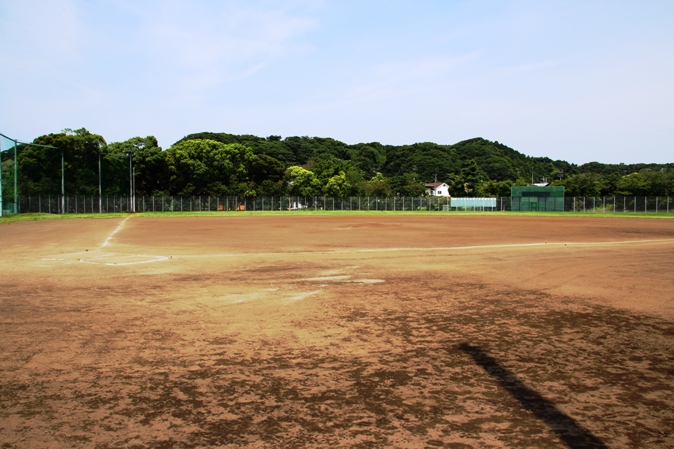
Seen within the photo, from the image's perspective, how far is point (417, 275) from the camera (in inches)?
391

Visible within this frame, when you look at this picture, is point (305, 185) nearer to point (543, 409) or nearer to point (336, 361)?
point (336, 361)

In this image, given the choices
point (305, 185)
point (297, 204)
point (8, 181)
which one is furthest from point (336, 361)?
point (305, 185)

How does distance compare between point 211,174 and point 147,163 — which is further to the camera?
point 211,174

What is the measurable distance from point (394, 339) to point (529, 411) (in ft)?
6.39

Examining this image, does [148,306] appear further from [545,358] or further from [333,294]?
[545,358]

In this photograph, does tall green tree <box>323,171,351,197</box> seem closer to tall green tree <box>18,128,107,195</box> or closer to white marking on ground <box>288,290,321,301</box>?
tall green tree <box>18,128,107,195</box>

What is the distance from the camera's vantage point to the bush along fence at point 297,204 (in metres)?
54.2

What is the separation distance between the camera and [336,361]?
14.9 feet

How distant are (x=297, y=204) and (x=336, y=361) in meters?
74.7

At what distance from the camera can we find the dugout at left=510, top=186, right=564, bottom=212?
239 ft

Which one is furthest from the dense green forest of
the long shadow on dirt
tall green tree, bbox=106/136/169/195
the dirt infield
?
the long shadow on dirt

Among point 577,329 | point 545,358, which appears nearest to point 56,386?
point 545,358

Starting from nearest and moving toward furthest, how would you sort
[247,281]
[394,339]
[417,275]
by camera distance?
[394,339] → [247,281] → [417,275]

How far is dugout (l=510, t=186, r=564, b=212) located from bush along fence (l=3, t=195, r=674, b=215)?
48 cm
